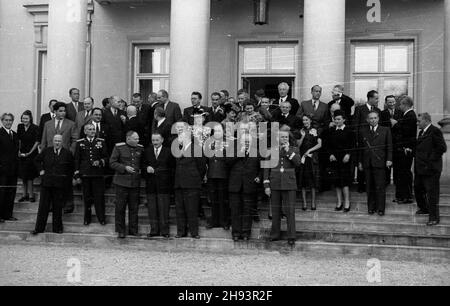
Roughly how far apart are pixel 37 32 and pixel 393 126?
34.0 feet

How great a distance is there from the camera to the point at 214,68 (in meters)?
17.5

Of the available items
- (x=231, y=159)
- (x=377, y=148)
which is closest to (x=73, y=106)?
(x=231, y=159)

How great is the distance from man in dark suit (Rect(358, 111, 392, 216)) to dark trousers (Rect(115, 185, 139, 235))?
4018mm

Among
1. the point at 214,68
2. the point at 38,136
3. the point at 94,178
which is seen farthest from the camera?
the point at 214,68

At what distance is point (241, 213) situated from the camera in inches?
445

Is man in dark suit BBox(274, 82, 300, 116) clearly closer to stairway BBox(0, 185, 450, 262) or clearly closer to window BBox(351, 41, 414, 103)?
stairway BBox(0, 185, 450, 262)

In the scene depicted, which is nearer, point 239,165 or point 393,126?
point 239,165

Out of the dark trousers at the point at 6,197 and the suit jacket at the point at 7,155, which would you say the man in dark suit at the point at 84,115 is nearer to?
the suit jacket at the point at 7,155

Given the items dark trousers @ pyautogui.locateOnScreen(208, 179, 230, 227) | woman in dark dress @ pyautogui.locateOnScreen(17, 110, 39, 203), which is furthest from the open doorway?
dark trousers @ pyautogui.locateOnScreen(208, 179, 230, 227)

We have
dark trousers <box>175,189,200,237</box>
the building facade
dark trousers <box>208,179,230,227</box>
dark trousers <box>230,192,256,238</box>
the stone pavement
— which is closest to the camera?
the stone pavement

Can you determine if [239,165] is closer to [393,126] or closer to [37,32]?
[393,126]

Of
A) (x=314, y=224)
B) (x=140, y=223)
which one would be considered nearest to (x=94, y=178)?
(x=140, y=223)

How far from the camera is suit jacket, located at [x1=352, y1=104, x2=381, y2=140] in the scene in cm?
1233

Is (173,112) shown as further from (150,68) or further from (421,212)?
(150,68)
